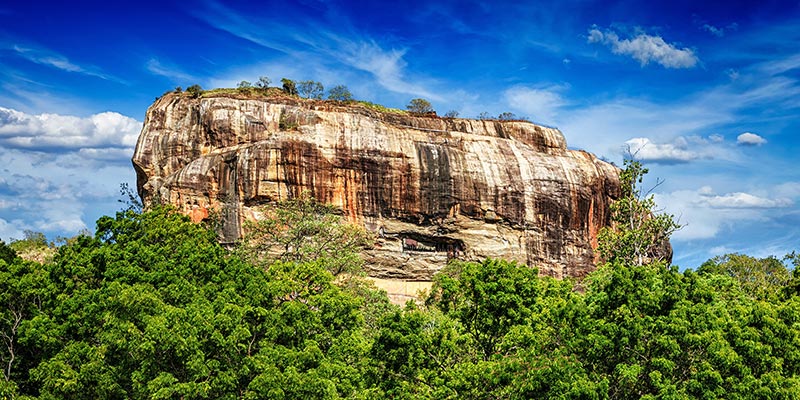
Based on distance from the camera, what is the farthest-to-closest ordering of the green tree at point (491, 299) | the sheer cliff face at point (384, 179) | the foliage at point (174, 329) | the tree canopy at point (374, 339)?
1. the sheer cliff face at point (384, 179)
2. the green tree at point (491, 299)
3. the foliage at point (174, 329)
4. the tree canopy at point (374, 339)

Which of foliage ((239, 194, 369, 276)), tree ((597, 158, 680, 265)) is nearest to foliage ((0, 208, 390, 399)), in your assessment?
foliage ((239, 194, 369, 276))

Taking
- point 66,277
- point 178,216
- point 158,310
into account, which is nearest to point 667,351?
point 158,310

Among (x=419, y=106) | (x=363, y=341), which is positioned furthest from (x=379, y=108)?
(x=363, y=341)

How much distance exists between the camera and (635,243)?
103 feet

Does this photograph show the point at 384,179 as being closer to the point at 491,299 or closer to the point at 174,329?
the point at 491,299

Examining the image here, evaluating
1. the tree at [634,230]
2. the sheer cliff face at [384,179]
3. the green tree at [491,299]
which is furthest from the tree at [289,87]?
the green tree at [491,299]

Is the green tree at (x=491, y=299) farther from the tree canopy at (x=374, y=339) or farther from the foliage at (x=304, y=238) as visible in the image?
the foliage at (x=304, y=238)

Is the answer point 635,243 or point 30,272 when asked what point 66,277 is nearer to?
point 30,272

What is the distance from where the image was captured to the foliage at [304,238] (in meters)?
29.9

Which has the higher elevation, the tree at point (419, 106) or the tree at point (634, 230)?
the tree at point (419, 106)

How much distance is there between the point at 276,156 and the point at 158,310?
2364cm

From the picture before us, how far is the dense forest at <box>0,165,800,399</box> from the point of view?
1385 centimetres

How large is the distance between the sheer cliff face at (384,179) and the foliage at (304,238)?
2.18m

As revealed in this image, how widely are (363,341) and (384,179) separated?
977 inches
